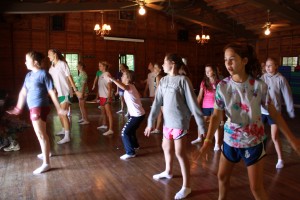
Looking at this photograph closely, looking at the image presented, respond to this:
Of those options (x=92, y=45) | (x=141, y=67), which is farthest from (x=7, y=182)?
(x=141, y=67)

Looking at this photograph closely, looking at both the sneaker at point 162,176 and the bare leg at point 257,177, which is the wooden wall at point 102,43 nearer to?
the sneaker at point 162,176

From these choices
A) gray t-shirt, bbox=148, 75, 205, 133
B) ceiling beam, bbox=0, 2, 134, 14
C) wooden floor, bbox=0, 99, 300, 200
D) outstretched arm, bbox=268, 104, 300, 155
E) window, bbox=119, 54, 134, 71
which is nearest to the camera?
outstretched arm, bbox=268, 104, 300, 155

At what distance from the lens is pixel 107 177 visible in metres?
3.55

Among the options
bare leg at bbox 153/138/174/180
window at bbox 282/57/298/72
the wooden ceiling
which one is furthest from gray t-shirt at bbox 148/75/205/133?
window at bbox 282/57/298/72

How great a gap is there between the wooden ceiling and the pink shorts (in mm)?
5759

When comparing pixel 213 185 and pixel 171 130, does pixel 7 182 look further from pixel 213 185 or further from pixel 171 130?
pixel 213 185

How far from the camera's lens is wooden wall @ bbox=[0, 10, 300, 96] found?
38.9 feet

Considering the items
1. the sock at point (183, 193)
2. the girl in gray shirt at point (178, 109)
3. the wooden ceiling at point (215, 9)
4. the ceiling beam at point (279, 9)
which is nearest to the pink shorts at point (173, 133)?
the girl in gray shirt at point (178, 109)

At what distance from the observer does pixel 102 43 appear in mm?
13773

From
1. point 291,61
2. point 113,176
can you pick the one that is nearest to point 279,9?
point 291,61

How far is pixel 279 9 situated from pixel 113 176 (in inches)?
347

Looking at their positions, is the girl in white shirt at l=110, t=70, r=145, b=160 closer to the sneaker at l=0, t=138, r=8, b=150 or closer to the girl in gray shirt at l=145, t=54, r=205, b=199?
the girl in gray shirt at l=145, t=54, r=205, b=199

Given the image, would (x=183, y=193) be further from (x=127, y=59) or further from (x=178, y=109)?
(x=127, y=59)

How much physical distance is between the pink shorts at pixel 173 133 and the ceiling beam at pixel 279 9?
7.42 m
